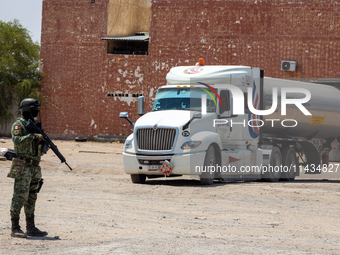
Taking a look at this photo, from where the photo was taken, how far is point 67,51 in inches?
1481

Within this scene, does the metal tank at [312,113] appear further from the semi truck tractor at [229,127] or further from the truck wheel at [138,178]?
the truck wheel at [138,178]

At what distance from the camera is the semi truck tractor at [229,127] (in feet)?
48.5

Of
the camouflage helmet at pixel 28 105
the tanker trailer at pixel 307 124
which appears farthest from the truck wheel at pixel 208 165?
the camouflage helmet at pixel 28 105

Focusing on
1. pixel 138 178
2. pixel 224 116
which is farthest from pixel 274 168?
pixel 138 178

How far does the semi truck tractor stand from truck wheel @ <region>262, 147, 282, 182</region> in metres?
0.03

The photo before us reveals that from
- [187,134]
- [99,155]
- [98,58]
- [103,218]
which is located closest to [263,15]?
[98,58]

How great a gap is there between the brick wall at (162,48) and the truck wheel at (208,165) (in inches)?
825

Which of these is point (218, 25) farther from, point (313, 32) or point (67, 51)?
point (67, 51)

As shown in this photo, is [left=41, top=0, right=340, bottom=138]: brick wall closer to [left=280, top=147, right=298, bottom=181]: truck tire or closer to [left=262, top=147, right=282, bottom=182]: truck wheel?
[left=280, top=147, right=298, bottom=181]: truck tire

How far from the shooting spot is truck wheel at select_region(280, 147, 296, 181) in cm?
1877

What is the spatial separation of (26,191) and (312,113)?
13494mm

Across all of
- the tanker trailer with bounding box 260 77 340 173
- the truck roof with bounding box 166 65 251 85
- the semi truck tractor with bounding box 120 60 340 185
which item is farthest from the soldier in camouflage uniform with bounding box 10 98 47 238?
the tanker trailer with bounding box 260 77 340 173

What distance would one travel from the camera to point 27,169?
7961 mm

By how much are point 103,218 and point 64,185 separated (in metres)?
5.60
